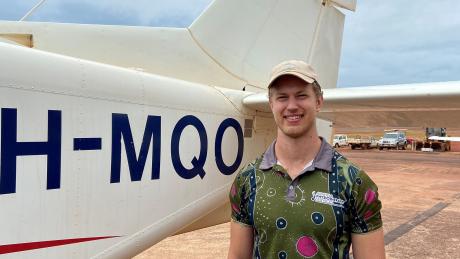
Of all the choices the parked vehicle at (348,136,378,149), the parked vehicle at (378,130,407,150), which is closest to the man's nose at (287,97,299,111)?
the parked vehicle at (378,130,407,150)

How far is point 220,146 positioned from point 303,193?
5.89ft

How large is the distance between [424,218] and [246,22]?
22.6 ft

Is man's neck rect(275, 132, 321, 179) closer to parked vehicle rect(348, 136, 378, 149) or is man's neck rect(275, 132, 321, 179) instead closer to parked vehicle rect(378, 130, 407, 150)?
parked vehicle rect(378, 130, 407, 150)

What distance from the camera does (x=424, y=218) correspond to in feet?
31.0

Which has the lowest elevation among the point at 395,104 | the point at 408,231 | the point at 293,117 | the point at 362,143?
the point at 408,231

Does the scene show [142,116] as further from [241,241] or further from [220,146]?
[241,241]

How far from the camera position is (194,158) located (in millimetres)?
3375

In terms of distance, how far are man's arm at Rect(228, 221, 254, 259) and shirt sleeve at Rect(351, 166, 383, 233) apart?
471 millimetres

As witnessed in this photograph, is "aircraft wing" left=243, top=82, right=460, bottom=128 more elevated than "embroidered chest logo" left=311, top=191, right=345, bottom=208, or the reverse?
"aircraft wing" left=243, top=82, right=460, bottom=128

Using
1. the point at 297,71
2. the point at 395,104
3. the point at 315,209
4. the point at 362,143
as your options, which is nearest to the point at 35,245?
the point at 315,209

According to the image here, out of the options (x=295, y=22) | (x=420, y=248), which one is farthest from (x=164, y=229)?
(x=420, y=248)

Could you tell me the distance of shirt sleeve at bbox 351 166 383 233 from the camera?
6.13 feet

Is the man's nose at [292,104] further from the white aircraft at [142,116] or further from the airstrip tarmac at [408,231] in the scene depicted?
the airstrip tarmac at [408,231]

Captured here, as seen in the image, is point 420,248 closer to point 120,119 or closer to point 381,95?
point 381,95
